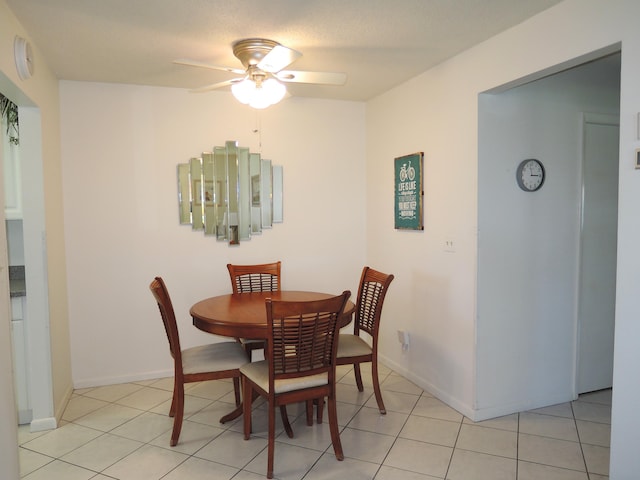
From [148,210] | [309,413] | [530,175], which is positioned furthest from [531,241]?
[148,210]

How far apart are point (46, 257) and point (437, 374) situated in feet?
8.85

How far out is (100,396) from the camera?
330cm

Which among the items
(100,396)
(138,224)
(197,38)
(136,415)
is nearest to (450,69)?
(197,38)

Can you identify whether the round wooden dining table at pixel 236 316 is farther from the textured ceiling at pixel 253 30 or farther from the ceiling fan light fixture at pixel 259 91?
the textured ceiling at pixel 253 30

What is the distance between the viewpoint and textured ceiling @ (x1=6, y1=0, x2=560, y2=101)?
2162mm

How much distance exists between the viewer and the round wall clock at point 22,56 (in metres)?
2.22

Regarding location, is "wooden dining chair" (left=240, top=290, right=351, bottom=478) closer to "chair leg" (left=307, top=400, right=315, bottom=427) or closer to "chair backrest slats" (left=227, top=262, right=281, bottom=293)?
"chair leg" (left=307, top=400, right=315, bottom=427)

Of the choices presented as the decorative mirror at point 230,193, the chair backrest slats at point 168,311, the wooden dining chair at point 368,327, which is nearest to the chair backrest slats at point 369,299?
the wooden dining chair at point 368,327

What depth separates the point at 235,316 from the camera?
2.59 meters

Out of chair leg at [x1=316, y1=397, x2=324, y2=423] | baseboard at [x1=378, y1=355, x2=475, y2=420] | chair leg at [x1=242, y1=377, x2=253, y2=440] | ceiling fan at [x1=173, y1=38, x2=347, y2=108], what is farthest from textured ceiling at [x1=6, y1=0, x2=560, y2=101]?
baseboard at [x1=378, y1=355, x2=475, y2=420]

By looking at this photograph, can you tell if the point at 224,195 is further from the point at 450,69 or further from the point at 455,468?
the point at 455,468

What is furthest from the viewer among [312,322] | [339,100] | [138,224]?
[339,100]

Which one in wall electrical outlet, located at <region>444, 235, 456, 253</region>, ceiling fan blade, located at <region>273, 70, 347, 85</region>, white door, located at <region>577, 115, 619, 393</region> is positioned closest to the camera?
ceiling fan blade, located at <region>273, 70, 347, 85</region>

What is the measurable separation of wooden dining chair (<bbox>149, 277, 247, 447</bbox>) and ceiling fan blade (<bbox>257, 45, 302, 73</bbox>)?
51.7 inches
